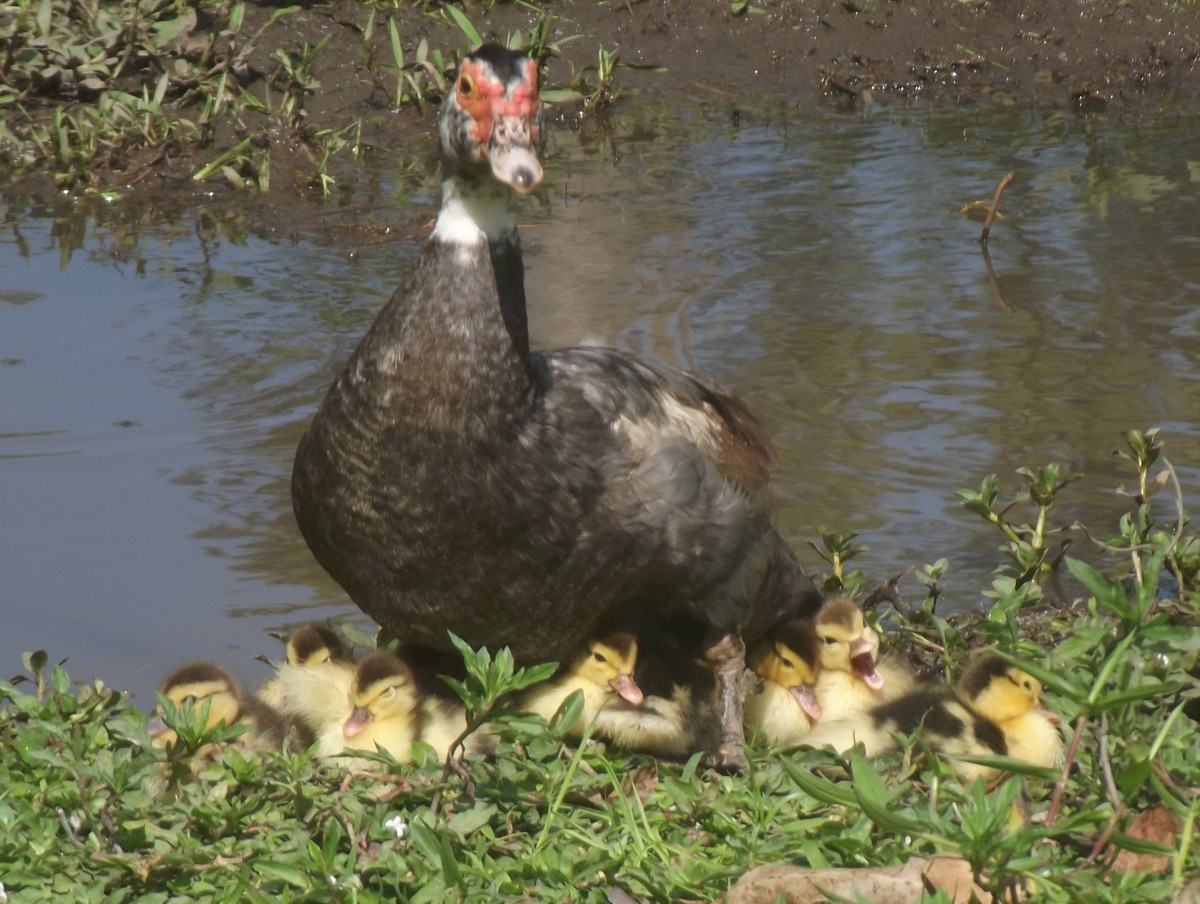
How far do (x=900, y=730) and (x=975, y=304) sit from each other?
3.81 metres

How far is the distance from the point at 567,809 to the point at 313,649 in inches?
37.8

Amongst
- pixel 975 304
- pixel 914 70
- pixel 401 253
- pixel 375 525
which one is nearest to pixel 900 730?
pixel 375 525

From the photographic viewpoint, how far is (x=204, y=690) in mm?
4188

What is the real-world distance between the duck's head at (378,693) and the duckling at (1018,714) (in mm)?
1423

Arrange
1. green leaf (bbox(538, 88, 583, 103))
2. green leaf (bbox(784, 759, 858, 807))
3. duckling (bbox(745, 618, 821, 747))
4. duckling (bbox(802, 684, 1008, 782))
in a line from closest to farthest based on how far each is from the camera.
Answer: green leaf (bbox(784, 759, 858, 807)), duckling (bbox(802, 684, 1008, 782)), duckling (bbox(745, 618, 821, 747)), green leaf (bbox(538, 88, 583, 103))

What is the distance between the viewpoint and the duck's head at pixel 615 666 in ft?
14.7

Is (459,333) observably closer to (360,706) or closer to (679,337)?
(360,706)

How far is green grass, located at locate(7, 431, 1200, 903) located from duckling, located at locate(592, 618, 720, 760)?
6.5 inches

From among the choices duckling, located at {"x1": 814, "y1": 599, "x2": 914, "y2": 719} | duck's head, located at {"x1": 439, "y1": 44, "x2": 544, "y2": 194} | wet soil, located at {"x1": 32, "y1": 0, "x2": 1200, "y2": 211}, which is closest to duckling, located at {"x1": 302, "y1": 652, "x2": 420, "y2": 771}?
duckling, located at {"x1": 814, "y1": 599, "x2": 914, "y2": 719}

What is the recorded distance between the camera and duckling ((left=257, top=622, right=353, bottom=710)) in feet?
15.0

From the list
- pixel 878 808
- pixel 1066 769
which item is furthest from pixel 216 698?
pixel 1066 769

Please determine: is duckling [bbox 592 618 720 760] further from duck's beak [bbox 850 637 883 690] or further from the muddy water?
the muddy water

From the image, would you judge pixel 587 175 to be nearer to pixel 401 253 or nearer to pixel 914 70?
pixel 401 253

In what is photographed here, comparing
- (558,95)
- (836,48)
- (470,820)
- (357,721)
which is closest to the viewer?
Answer: (470,820)
